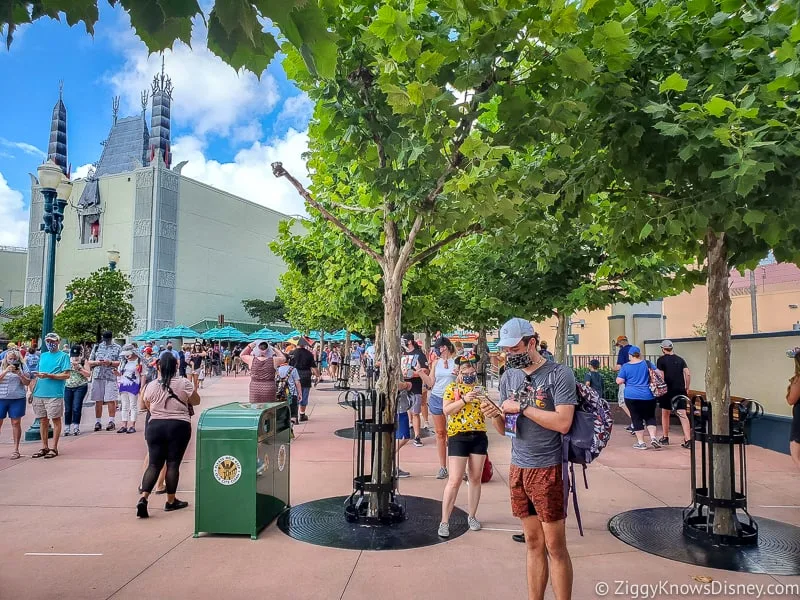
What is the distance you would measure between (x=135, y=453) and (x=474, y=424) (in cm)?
644

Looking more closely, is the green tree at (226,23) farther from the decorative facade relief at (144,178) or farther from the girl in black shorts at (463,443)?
the decorative facade relief at (144,178)

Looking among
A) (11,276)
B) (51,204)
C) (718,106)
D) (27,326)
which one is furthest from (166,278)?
(718,106)

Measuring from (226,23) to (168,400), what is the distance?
4.63 metres

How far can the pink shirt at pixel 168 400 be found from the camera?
19.8 feet

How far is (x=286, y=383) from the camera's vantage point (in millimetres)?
11867

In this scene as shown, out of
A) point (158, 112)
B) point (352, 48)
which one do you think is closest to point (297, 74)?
point (352, 48)

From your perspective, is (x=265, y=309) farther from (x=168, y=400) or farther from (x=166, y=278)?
(x=168, y=400)

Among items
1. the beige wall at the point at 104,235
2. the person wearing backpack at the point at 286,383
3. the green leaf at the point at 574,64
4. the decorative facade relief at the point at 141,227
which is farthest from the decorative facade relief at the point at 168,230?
the green leaf at the point at 574,64

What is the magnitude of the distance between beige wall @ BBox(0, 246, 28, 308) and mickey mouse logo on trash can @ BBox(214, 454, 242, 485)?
84366 mm

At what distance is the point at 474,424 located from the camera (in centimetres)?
548

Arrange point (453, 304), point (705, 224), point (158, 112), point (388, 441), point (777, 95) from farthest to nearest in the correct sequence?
point (158, 112), point (453, 304), point (388, 441), point (705, 224), point (777, 95)

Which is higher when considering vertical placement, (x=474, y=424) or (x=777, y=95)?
(x=777, y=95)

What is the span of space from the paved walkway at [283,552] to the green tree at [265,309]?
56.7 metres

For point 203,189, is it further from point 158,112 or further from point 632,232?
point 632,232
